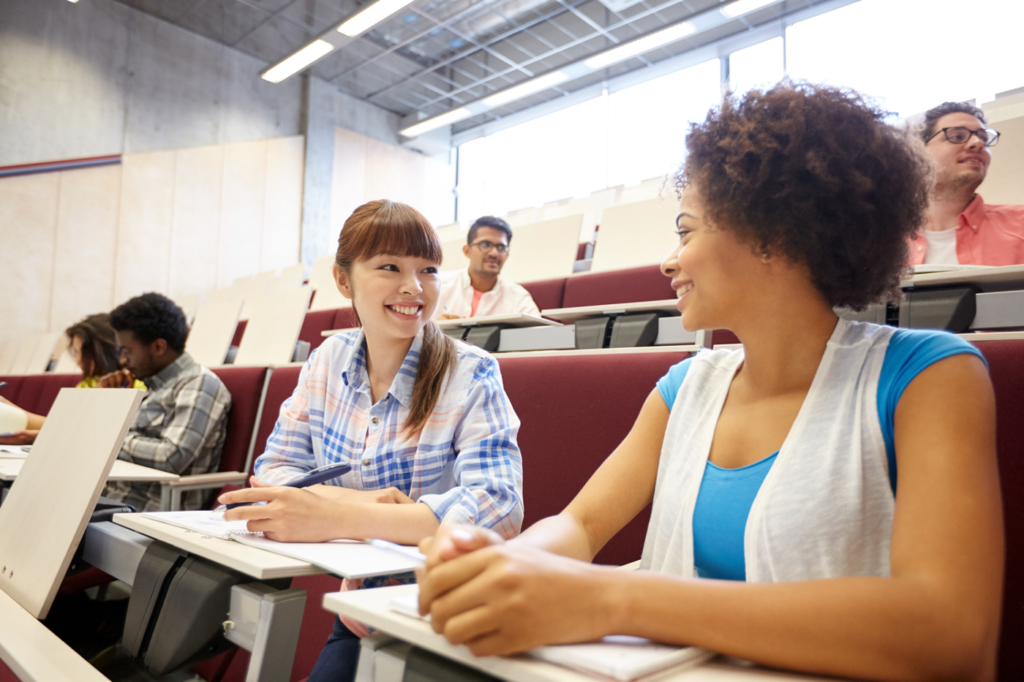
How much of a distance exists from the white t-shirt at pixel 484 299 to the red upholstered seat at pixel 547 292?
0.15 ft

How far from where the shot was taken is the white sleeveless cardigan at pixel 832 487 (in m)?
0.52

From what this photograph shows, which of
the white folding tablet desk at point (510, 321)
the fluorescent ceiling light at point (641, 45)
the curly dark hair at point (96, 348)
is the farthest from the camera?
the fluorescent ceiling light at point (641, 45)

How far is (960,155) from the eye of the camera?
151 cm

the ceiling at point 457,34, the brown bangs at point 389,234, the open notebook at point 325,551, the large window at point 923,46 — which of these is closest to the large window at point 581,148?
the ceiling at point 457,34

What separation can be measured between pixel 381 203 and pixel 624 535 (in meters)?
0.68

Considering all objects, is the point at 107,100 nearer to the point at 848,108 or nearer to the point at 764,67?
the point at 764,67

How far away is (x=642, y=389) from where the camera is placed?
1.02 metres

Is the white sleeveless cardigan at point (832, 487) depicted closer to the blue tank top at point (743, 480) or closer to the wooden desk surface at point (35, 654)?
the blue tank top at point (743, 480)

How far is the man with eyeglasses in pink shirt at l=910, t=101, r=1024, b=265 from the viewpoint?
4.90 feet

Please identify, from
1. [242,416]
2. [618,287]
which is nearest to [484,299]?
[618,287]

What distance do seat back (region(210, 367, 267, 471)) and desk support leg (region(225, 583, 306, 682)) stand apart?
1.21 m

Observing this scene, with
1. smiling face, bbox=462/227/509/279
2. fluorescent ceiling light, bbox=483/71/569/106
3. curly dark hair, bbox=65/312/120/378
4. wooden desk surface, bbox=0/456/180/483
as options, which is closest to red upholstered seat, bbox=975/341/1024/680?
wooden desk surface, bbox=0/456/180/483

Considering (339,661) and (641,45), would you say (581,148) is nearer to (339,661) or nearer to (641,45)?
(641,45)

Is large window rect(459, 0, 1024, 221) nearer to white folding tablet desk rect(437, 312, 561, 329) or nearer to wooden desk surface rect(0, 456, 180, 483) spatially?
white folding tablet desk rect(437, 312, 561, 329)
